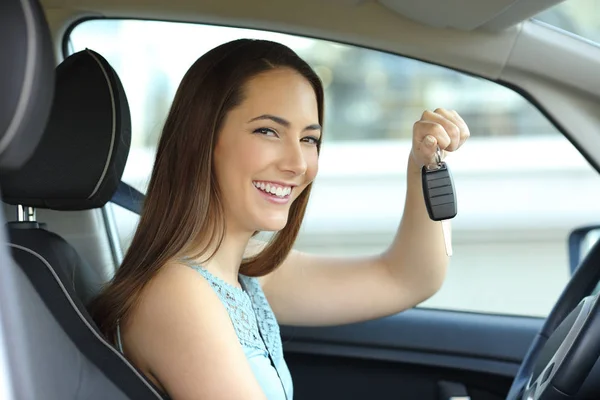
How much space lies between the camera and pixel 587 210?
719 cm

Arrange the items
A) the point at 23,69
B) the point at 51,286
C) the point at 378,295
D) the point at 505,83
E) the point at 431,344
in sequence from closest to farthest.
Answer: the point at 23,69 < the point at 51,286 < the point at 505,83 < the point at 378,295 < the point at 431,344

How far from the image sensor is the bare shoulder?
163cm

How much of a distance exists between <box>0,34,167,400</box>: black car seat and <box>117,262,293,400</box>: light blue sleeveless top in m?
0.18

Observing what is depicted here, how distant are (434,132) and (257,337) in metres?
0.52

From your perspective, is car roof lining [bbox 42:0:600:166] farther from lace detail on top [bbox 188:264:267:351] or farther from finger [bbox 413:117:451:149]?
lace detail on top [bbox 188:264:267:351]

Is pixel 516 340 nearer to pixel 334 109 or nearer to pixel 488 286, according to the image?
pixel 488 286

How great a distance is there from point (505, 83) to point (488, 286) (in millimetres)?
3806

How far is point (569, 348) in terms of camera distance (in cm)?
157

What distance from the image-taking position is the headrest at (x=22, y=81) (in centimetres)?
98

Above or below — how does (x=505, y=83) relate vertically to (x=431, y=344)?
above

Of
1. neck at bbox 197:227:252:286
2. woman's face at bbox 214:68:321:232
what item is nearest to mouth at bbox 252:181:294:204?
woman's face at bbox 214:68:321:232

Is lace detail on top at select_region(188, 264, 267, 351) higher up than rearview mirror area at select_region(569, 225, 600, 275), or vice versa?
rearview mirror area at select_region(569, 225, 600, 275)

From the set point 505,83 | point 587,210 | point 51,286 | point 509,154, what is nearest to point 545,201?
point 587,210

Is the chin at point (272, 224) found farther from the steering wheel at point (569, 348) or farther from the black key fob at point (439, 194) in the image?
the steering wheel at point (569, 348)
